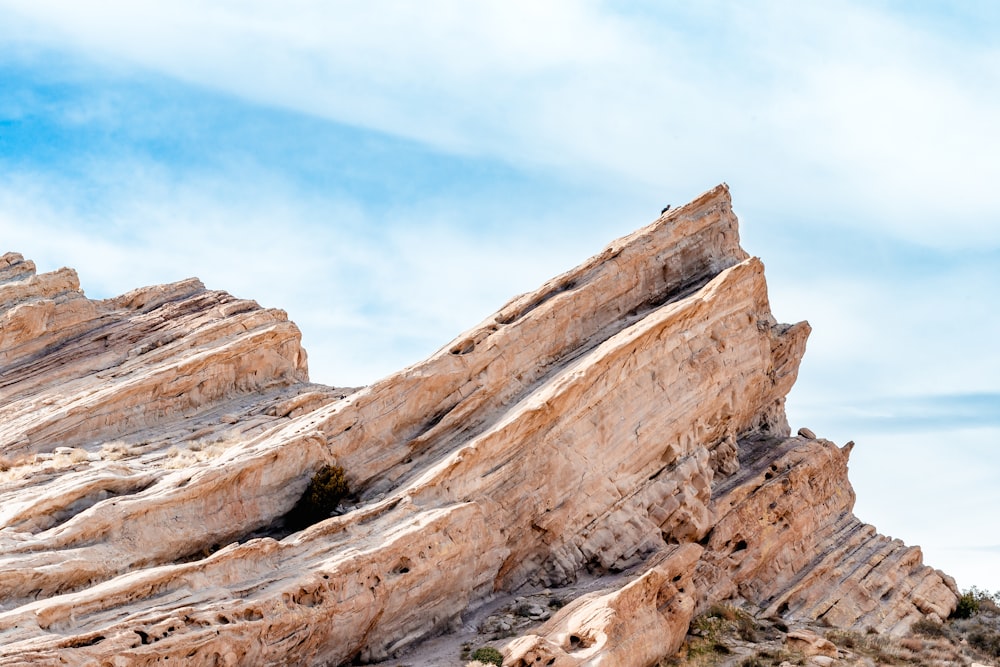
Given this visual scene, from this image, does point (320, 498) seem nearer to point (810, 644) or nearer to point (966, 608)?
point (810, 644)

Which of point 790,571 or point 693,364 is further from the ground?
point 693,364

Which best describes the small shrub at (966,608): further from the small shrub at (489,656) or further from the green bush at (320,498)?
the green bush at (320,498)

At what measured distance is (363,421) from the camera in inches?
1273

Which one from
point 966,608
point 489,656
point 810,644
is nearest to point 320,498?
point 489,656

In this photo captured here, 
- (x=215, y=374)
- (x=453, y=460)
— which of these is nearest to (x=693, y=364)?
(x=453, y=460)

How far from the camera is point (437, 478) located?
29.7 m

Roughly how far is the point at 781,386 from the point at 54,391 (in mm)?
28175

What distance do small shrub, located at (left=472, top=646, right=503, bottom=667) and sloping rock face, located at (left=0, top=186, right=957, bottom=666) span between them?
22.3 inches

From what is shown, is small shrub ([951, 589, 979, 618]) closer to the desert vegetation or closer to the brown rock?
the desert vegetation

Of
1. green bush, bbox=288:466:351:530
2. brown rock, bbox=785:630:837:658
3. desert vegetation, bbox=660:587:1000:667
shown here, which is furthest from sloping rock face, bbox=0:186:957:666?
brown rock, bbox=785:630:837:658

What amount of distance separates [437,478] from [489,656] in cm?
583

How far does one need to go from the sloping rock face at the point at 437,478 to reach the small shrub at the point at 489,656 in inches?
22.3

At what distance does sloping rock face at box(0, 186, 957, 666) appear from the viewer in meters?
24.9

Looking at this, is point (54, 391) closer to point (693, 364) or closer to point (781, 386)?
point (693, 364)
